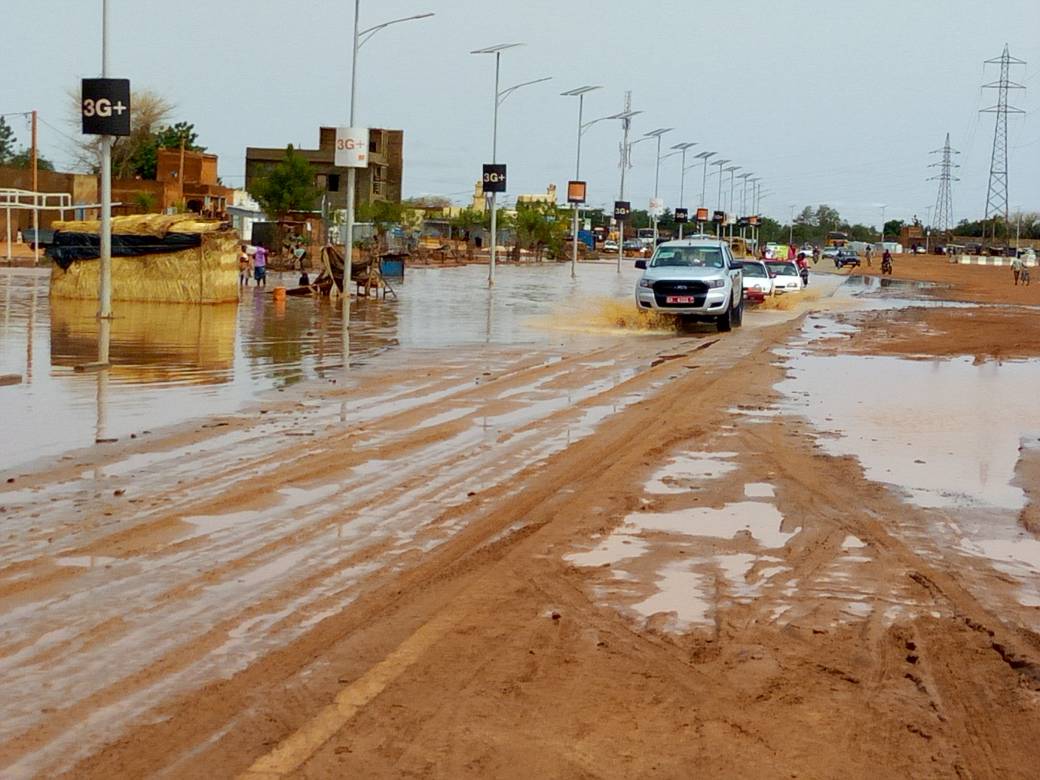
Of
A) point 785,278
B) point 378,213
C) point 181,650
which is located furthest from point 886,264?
point 181,650

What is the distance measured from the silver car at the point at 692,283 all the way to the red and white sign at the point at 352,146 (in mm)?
6149

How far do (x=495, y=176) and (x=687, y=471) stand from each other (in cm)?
3679

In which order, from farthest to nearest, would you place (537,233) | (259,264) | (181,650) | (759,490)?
(537,233) < (259,264) < (759,490) < (181,650)

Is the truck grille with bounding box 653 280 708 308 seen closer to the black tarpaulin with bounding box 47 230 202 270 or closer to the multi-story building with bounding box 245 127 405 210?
the black tarpaulin with bounding box 47 230 202 270

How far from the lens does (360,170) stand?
118 m

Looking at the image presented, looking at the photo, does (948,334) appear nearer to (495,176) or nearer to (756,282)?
(756,282)

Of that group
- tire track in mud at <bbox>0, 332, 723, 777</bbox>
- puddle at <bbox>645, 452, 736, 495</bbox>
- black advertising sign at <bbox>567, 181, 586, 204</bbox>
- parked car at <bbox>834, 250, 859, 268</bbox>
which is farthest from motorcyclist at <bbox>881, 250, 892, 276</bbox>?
tire track in mud at <bbox>0, 332, 723, 777</bbox>

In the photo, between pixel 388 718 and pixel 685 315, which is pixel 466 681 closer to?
pixel 388 718

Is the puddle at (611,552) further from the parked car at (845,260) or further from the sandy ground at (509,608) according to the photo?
the parked car at (845,260)

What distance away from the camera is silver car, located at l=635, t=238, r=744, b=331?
102 feet

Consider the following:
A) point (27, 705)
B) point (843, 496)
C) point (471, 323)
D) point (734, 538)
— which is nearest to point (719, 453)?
point (843, 496)

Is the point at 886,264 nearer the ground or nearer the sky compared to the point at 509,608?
nearer the sky

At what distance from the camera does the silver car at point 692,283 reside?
31.2 meters

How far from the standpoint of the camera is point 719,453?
12.9 m
